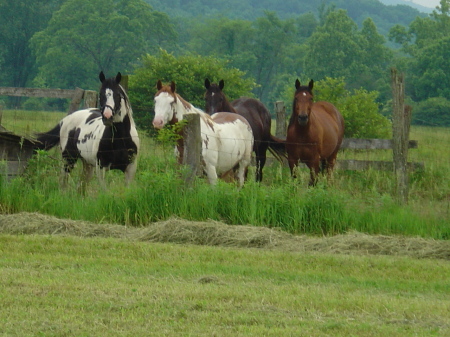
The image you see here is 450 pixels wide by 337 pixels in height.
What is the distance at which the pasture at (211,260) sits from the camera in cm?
648

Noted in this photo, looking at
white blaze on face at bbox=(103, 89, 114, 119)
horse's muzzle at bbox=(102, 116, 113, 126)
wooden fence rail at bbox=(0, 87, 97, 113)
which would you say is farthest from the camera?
wooden fence rail at bbox=(0, 87, 97, 113)

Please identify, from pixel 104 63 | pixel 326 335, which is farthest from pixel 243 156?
pixel 104 63

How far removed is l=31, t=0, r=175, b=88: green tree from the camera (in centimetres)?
9244

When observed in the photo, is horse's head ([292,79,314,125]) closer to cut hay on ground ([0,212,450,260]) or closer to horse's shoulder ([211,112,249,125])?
horse's shoulder ([211,112,249,125])

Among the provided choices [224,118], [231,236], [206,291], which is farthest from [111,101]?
[206,291]

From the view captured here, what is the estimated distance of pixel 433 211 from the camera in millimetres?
11750

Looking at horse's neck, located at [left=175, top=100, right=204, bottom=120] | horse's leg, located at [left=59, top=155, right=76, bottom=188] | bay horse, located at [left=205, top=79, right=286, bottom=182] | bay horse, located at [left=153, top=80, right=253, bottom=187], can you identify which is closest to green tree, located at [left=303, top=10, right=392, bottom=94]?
bay horse, located at [left=205, top=79, right=286, bottom=182]

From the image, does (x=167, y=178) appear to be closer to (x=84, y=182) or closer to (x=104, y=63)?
(x=84, y=182)

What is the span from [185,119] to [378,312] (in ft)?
21.0

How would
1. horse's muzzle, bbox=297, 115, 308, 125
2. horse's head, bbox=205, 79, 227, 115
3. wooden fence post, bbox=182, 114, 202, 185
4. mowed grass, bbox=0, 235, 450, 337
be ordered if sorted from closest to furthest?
mowed grass, bbox=0, 235, 450, 337 → wooden fence post, bbox=182, 114, 202, 185 → horse's muzzle, bbox=297, 115, 308, 125 → horse's head, bbox=205, 79, 227, 115

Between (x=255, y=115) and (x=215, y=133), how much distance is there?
3.89 m

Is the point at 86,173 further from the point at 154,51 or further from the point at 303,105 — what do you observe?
the point at 154,51

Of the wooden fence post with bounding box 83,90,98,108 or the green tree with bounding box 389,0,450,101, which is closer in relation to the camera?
the wooden fence post with bounding box 83,90,98,108

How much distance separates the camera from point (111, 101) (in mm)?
13602
